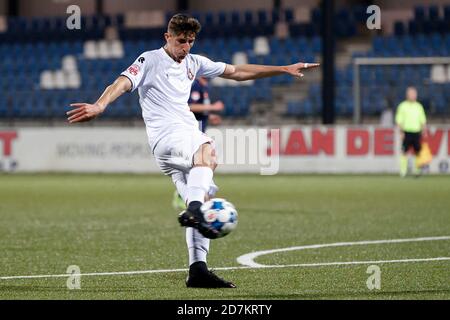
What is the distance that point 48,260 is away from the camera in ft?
33.9

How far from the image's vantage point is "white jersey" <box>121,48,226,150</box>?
8.43 metres

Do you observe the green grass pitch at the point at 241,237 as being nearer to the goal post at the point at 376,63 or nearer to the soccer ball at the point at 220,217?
the soccer ball at the point at 220,217

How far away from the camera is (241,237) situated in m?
12.6

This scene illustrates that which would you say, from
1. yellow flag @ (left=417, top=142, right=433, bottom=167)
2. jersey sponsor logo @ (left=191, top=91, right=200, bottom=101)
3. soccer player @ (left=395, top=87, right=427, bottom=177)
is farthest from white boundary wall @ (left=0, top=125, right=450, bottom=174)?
jersey sponsor logo @ (left=191, top=91, right=200, bottom=101)

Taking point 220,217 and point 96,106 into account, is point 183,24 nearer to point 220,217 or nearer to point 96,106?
point 96,106

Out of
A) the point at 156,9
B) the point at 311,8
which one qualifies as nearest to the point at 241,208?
the point at 311,8

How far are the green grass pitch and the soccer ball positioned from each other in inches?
19.3

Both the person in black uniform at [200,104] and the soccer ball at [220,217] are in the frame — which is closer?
the soccer ball at [220,217]

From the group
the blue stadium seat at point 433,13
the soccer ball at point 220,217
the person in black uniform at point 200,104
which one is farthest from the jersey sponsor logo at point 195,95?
the blue stadium seat at point 433,13

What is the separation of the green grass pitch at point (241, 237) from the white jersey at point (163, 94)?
1242 millimetres

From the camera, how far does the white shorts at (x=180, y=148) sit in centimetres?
833

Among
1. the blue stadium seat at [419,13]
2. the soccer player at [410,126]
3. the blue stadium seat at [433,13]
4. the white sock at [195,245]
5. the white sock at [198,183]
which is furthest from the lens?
the blue stadium seat at [419,13]

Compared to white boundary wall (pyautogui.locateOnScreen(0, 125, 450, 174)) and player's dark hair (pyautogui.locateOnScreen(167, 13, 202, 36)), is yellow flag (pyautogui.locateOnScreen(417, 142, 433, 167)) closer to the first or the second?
white boundary wall (pyautogui.locateOnScreen(0, 125, 450, 174))
